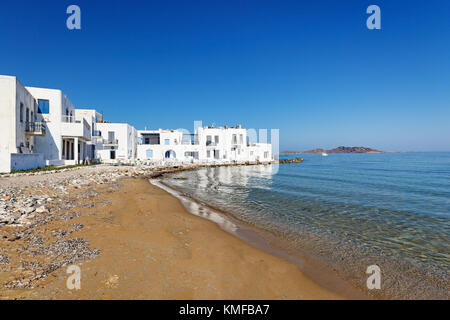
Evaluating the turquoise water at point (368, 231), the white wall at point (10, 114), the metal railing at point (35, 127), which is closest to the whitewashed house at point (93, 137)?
the metal railing at point (35, 127)

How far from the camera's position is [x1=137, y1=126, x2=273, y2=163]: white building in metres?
46.8

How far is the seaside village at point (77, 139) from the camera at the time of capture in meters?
19.3

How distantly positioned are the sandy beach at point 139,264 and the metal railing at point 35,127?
21.6 metres

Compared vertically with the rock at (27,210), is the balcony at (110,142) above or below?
above

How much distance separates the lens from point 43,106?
1023 inches

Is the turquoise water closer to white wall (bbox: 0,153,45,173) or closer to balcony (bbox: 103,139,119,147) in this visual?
white wall (bbox: 0,153,45,173)

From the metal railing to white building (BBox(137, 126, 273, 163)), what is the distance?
2239 cm

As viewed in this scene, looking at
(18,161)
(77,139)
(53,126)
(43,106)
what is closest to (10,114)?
(18,161)

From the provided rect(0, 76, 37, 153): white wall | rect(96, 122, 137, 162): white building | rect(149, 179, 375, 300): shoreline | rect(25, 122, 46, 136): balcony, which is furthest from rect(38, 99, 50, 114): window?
rect(149, 179, 375, 300): shoreline

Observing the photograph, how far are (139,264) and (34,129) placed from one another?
26.5 m

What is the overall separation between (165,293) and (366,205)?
1167 centimetres

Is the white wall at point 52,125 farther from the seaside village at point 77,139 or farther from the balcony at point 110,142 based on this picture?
the balcony at point 110,142

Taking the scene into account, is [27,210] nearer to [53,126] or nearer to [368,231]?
[368,231]
